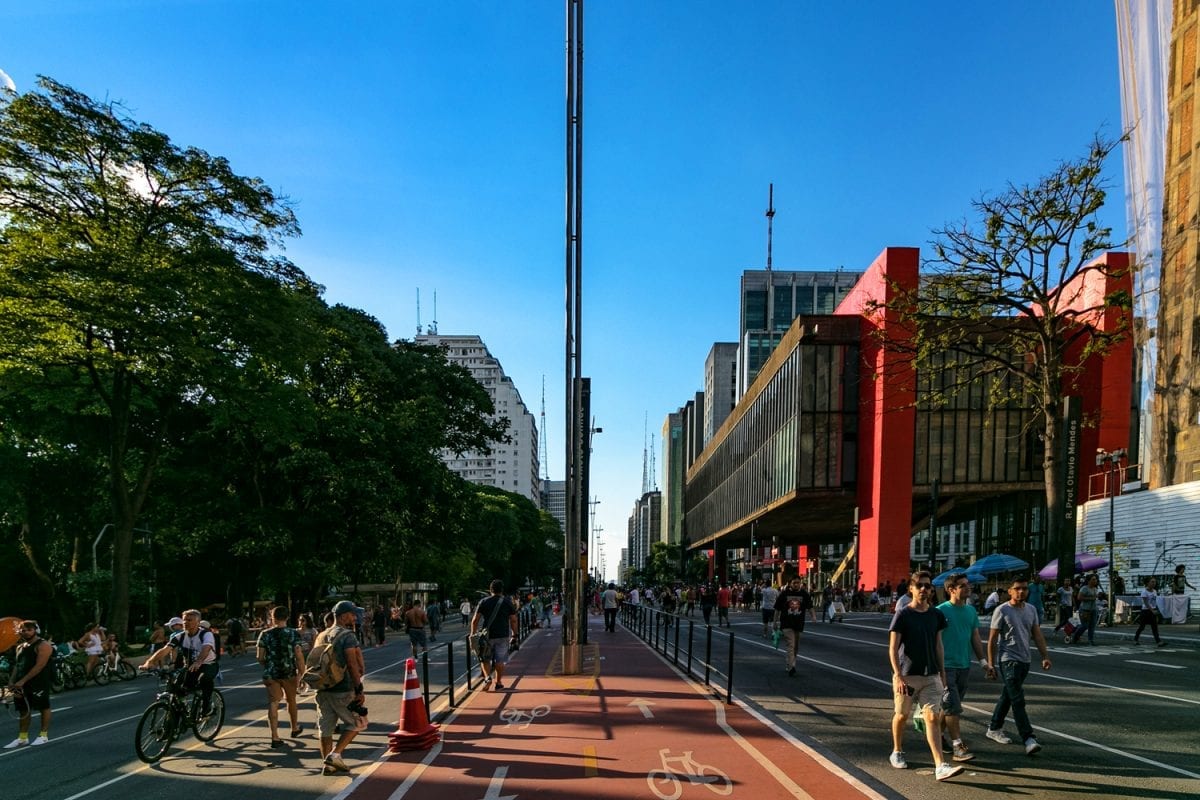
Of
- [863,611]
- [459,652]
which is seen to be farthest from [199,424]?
[863,611]

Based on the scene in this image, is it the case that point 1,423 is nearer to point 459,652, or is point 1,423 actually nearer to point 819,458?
point 459,652

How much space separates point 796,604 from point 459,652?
1424cm

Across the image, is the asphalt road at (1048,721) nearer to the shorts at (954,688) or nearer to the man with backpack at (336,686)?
the shorts at (954,688)

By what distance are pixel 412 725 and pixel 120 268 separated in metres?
16.7

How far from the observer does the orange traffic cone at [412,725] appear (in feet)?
30.5

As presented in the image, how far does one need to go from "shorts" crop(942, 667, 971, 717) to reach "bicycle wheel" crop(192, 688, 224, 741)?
27.7 ft

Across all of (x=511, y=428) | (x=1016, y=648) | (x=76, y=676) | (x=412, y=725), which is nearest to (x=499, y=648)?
(x=412, y=725)

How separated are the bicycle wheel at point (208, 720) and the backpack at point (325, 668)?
2825 mm

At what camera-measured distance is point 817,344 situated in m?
54.4

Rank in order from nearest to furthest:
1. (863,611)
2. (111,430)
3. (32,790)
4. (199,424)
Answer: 1. (32,790)
2. (111,430)
3. (199,424)
4. (863,611)

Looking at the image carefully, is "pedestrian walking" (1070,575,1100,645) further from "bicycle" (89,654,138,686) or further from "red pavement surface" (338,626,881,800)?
"bicycle" (89,654,138,686)

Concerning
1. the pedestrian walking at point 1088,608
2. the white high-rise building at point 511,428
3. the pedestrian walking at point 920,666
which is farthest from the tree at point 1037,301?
the white high-rise building at point 511,428

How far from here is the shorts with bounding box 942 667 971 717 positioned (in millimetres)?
7973

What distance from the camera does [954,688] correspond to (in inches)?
318
